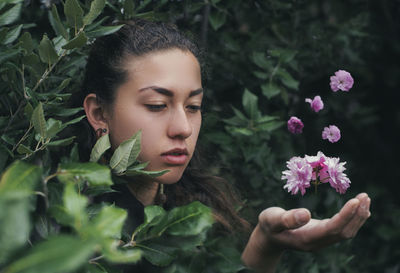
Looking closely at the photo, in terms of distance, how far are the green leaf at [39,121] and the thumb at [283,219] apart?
0.57m

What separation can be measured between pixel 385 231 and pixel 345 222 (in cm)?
165

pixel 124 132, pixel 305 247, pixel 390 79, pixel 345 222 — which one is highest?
pixel 124 132

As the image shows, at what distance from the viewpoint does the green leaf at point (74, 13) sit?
1.20 m

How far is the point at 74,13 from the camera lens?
3.97 feet

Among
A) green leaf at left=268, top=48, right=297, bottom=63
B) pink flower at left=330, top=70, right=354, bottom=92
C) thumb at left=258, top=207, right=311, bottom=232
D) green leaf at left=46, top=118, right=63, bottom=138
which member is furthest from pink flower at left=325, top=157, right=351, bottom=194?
green leaf at left=268, top=48, right=297, bottom=63

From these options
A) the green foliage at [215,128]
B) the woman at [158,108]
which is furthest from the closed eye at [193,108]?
the green foliage at [215,128]

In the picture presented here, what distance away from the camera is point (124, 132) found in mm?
1409

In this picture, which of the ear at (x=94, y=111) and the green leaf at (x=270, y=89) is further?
the green leaf at (x=270, y=89)

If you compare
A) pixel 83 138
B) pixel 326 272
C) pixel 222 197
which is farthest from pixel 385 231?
pixel 83 138

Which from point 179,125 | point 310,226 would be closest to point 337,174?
point 310,226

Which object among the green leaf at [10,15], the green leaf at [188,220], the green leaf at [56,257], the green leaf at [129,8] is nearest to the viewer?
the green leaf at [56,257]

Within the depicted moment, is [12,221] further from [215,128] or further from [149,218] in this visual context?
[215,128]

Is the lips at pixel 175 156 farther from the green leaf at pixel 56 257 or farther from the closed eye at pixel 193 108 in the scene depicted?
the green leaf at pixel 56 257

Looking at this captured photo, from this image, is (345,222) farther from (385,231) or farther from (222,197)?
(385,231)
